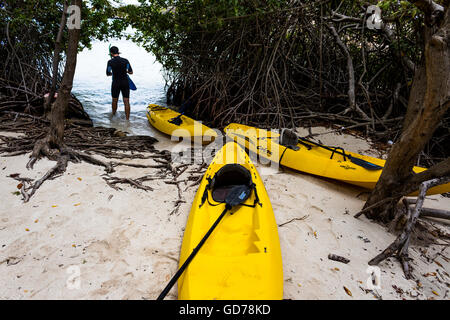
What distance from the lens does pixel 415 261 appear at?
1795 millimetres

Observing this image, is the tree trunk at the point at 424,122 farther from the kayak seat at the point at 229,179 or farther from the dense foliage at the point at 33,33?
the dense foliage at the point at 33,33

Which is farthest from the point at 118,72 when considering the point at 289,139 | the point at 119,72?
the point at 289,139

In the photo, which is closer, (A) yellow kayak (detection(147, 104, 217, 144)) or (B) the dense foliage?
(A) yellow kayak (detection(147, 104, 217, 144))

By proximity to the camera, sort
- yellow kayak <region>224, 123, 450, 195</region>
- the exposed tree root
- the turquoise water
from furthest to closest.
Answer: the turquoise water → yellow kayak <region>224, 123, 450, 195</region> → the exposed tree root

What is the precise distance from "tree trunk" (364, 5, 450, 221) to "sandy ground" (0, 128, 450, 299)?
29cm

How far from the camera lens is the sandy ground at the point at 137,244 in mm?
1502

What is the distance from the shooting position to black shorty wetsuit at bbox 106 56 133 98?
543cm

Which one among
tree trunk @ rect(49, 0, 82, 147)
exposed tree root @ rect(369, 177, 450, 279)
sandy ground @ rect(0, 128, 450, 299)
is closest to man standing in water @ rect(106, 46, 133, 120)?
tree trunk @ rect(49, 0, 82, 147)

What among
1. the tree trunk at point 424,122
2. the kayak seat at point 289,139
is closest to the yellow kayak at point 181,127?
the kayak seat at point 289,139

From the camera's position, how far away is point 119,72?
561 centimetres

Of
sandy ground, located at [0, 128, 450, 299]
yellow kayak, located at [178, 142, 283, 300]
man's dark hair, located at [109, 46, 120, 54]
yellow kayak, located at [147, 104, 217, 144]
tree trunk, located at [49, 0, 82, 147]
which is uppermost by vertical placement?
man's dark hair, located at [109, 46, 120, 54]

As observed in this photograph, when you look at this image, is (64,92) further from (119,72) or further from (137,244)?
(119,72)

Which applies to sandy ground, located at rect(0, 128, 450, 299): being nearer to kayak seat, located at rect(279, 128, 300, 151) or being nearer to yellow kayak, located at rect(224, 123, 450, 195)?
yellow kayak, located at rect(224, 123, 450, 195)
